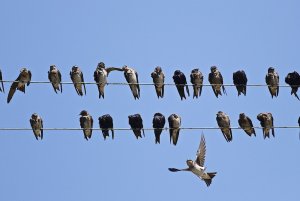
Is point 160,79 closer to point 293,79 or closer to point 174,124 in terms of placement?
point 174,124

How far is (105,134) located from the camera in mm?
14797

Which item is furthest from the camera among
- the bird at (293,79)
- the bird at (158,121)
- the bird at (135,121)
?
the bird at (293,79)

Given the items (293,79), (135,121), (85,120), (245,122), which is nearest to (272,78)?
(293,79)

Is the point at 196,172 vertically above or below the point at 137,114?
below

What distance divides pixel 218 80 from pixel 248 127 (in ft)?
4.07

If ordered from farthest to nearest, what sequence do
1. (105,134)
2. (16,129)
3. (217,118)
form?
(217,118), (105,134), (16,129)

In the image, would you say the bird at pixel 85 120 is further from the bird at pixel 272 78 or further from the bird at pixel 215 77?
the bird at pixel 272 78

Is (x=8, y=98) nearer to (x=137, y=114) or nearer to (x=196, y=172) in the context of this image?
(x=137, y=114)

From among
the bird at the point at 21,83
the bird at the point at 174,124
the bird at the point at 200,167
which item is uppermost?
→ the bird at the point at 21,83

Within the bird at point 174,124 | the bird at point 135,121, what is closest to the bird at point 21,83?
the bird at point 135,121

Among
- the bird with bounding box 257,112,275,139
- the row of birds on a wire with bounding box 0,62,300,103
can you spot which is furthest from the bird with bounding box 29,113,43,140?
the bird with bounding box 257,112,275,139

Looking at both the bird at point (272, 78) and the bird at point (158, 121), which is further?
the bird at point (272, 78)

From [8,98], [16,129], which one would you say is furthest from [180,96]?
[16,129]

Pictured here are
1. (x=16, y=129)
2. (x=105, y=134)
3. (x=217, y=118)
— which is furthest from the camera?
(x=217, y=118)
